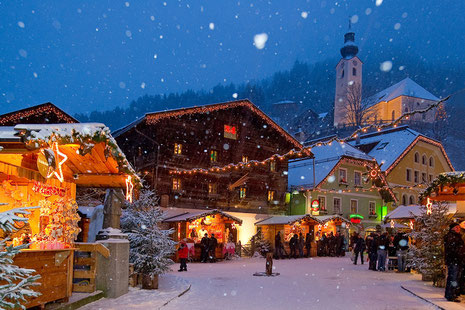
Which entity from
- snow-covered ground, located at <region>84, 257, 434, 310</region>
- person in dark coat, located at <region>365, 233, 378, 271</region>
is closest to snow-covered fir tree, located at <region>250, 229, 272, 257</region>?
person in dark coat, located at <region>365, 233, 378, 271</region>

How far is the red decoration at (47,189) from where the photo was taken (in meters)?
9.48

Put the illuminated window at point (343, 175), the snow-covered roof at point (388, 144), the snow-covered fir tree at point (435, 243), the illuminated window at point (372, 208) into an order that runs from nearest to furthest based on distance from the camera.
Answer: the snow-covered fir tree at point (435, 243)
the illuminated window at point (343, 175)
the illuminated window at point (372, 208)
the snow-covered roof at point (388, 144)

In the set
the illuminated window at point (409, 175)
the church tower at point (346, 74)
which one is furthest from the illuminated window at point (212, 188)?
the church tower at point (346, 74)

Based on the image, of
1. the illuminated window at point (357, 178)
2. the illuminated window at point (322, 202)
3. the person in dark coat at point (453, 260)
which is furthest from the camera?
the illuminated window at point (357, 178)

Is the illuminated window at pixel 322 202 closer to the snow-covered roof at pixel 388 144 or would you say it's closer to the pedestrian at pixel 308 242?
the snow-covered roof at pixel 388 144

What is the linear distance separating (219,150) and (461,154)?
49.2 metres

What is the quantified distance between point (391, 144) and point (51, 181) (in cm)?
3943

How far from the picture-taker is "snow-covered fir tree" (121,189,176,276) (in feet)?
37.2

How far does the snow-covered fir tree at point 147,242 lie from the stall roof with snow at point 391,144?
32.6 metres

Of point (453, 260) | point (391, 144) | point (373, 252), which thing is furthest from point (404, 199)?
point (453, 260)

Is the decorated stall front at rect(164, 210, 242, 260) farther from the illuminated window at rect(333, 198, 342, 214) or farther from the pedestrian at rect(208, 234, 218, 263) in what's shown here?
the illuminated window at rect(333, 198, 342, 214)

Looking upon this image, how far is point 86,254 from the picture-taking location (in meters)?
9.40

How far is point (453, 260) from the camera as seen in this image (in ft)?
32.8

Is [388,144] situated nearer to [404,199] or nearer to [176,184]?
[404,199]
